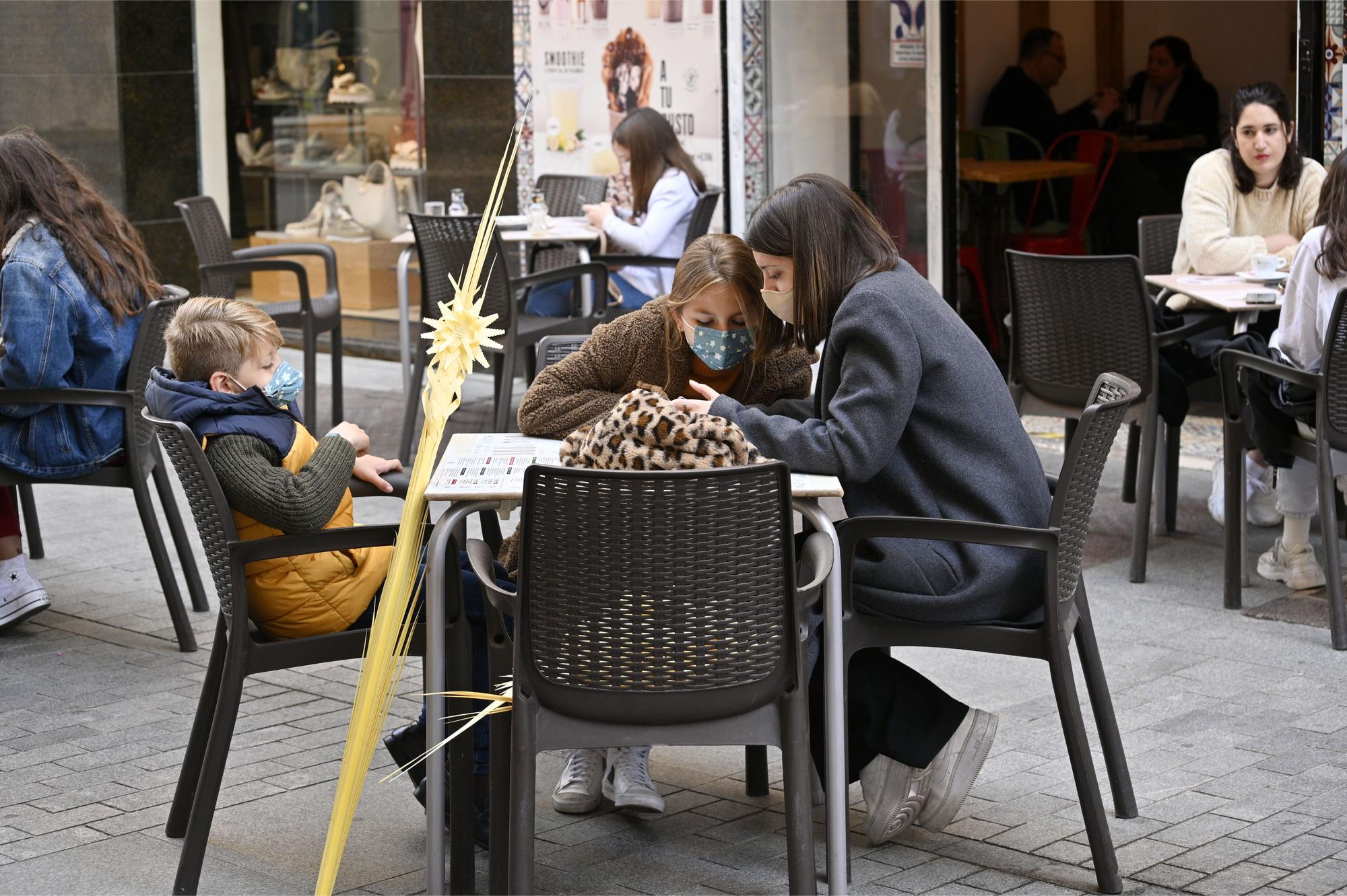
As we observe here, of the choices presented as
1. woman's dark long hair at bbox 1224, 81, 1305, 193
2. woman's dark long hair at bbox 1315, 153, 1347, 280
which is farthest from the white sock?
woman's dark long hair at bbox 1224, 81, 1305, 193

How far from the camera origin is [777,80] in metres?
9.18

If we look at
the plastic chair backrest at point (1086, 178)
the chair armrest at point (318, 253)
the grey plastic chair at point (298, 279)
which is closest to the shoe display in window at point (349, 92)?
the grey plastic chair at point (298, 279)

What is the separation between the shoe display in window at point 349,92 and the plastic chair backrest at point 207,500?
321 inches

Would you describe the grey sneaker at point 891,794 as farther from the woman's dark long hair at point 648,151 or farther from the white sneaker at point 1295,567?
the woman's dark long hair at point 648,151

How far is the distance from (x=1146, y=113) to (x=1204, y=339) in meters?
5.17

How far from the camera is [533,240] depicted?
764 centimetres

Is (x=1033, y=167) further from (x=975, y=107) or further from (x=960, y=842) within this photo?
(x=960, y=842)

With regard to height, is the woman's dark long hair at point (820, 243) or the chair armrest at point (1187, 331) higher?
the woman's dark long hair at point (820, 243)

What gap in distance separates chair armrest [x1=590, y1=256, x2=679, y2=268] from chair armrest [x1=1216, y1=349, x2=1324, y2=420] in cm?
297

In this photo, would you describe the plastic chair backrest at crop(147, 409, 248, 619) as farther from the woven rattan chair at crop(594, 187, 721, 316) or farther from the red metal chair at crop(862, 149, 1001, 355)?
the red metal chair at crop(862, 149, 1001, 355)

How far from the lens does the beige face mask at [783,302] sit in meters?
3.51

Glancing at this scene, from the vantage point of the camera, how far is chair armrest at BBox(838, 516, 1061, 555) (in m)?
3.25

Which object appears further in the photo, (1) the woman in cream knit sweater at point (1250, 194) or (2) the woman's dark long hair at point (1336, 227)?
(1) the woman in cream knit sweater at point (1250, 194)

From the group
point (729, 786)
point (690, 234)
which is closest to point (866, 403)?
point (729, 786)
